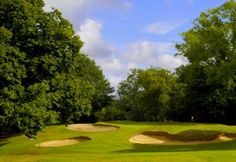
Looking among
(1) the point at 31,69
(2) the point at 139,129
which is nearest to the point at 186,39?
(2) the point at 139,129

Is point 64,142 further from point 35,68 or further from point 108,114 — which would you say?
point 108,114

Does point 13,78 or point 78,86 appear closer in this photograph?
point 13,78

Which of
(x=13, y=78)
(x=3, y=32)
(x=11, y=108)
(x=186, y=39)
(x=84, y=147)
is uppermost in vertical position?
(x=186, y=39)

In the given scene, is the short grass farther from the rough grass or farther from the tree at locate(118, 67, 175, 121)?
the tree at locate(118, 67, 175, 121)

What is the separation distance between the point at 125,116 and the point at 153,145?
56171 mm

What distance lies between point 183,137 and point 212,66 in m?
18.7

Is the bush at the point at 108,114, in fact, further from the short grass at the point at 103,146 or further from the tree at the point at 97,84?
the short grass at the point at 103,146

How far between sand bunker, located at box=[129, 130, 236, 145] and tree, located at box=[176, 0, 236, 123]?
677cm

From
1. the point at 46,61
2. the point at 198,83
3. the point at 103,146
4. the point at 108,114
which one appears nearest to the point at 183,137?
the point at 103,146

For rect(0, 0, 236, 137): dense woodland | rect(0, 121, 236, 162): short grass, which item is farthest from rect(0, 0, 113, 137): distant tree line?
rect(0, 121, 236, 162): short grass

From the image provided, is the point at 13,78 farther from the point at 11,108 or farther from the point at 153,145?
the point at 153,145

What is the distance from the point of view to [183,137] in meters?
44.4

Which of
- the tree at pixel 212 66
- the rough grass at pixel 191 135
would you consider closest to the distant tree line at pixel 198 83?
the tree at pixel 212 66

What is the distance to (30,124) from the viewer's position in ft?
101
